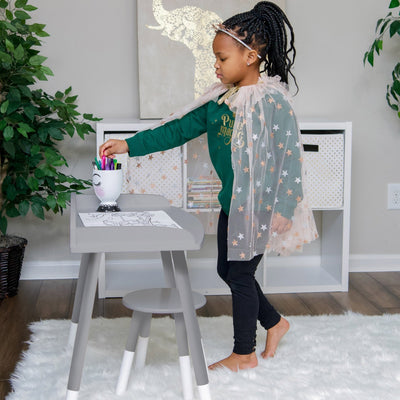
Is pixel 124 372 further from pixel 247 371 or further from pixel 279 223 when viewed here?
pixel 279 223

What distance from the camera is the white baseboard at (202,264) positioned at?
9.77ft

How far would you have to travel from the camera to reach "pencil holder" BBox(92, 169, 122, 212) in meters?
1.68

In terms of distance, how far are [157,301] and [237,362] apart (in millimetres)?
463

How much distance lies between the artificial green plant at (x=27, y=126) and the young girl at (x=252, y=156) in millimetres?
675

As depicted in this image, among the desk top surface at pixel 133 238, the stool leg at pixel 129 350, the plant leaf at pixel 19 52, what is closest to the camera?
the desk top surface at pixel 133 238

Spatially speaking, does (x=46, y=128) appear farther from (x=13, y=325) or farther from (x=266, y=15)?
(x=266, y=15)

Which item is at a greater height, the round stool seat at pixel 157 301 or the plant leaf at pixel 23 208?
the plant leaf at pixel 23 208

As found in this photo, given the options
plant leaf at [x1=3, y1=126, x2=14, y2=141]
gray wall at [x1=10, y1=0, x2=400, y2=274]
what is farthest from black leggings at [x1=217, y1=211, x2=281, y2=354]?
gray wall at [x1=10, y1=0, x2=400, y2=274]

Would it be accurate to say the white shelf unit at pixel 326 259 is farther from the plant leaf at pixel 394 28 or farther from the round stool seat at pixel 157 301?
the round stool seat at pixel 157 301

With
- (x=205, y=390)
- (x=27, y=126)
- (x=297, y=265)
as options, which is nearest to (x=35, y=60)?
(x=27, y=126)

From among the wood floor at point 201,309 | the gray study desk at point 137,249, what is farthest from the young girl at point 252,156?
the wood floor at point 201,309

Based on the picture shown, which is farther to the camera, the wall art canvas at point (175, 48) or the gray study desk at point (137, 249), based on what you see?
the wall art canvas at point (175, 48)

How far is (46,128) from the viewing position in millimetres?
2613

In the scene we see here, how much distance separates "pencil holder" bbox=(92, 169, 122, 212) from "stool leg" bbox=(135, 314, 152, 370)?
30cm
